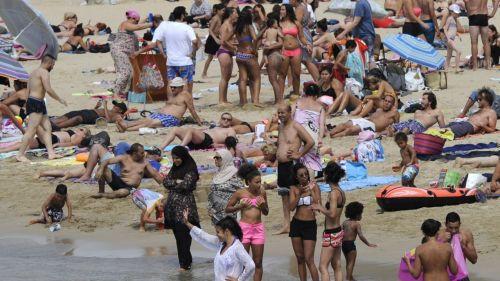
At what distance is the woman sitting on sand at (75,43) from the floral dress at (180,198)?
14.1 m

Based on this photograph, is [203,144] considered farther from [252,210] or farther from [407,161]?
[252,210]

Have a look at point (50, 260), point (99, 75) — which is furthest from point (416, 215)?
point (99, 75)

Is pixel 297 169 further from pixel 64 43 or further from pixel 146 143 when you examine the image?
pixel 64 43

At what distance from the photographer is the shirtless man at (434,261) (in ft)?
30.5

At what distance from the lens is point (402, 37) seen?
63.1 ft

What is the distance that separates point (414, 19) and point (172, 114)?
3907 millimetres

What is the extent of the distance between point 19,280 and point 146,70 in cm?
750

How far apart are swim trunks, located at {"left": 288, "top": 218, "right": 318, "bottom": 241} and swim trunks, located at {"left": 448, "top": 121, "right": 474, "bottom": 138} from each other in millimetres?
5381

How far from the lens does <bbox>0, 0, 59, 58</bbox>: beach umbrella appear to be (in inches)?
671

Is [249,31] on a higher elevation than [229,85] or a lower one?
higher

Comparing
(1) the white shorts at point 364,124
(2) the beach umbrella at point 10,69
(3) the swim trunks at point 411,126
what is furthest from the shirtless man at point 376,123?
(2) the beach umbrella at point 10,69

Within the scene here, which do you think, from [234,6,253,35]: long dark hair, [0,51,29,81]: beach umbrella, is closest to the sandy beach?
[234,6,253,35]: long dark hair

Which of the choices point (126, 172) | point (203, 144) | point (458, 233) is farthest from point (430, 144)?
point (458, 233)

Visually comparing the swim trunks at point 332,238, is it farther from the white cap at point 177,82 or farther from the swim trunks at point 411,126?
the white cap at point 177,82
